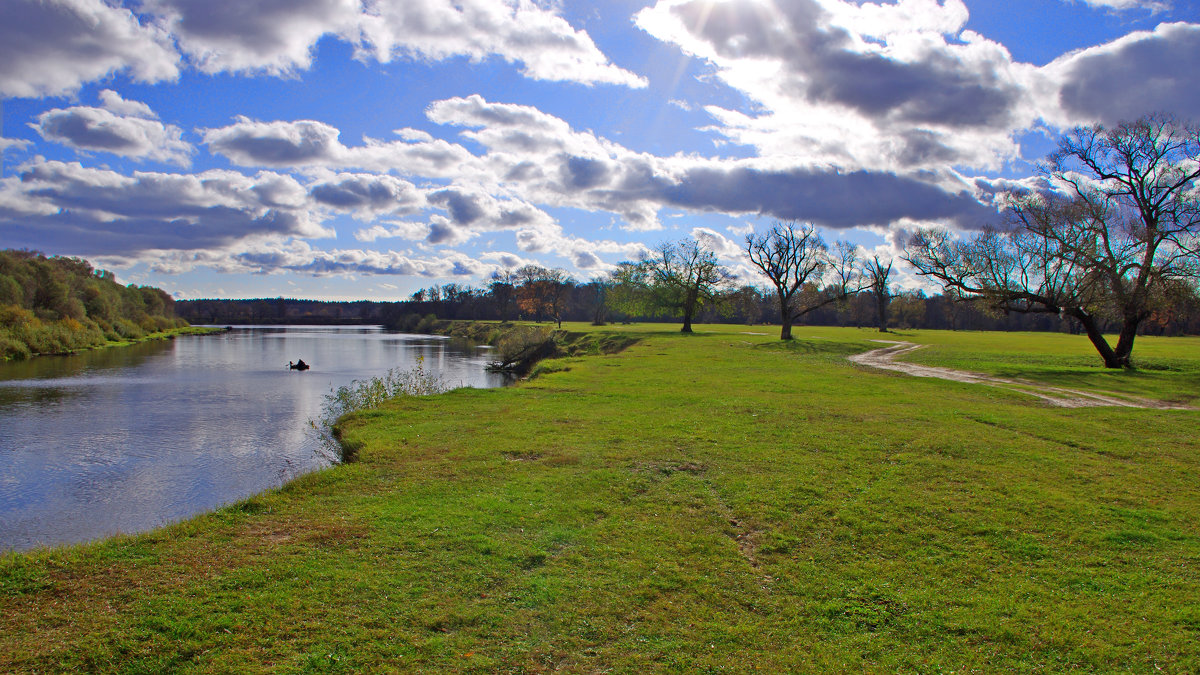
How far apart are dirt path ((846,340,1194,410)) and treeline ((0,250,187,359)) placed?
57677 mm

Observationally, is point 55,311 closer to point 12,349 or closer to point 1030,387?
point 12,349

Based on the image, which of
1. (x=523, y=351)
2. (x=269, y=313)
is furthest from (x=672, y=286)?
(x=269, y=313)

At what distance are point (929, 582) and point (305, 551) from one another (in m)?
7.10

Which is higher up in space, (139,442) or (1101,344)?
(1101,344)

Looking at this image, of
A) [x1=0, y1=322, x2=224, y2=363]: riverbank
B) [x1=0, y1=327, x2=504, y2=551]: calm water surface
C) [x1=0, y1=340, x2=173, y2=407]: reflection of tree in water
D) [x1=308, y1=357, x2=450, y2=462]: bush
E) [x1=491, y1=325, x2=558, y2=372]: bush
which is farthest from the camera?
[x1=0, y1=322, x2=224, y2=363]: riverbank

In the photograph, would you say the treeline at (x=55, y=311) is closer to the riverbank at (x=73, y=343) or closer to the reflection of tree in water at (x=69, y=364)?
the riverbank at (x=73, y=343)

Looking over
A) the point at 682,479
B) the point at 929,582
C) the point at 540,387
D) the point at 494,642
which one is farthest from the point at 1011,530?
the point at 540,387

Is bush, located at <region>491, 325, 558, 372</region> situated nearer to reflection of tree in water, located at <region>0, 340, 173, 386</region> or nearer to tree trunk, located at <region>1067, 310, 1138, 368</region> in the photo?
reflection of tree in water, located at <region>0, 340, 173, 386</region>

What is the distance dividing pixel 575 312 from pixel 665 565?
430 feet

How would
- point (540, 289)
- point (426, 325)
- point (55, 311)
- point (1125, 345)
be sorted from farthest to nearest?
point (426, 325) → point (540, 289) → point (55, 311) → point (1125, 345)

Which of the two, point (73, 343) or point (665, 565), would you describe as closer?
point (665, 565)

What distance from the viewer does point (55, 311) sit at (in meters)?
57.3

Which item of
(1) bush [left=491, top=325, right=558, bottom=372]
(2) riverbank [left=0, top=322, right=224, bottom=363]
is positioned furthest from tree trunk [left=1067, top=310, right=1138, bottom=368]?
(2) riverbank [left=0, top=322, right=224, bottom=363]

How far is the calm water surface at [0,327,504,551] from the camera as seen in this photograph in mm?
11320
